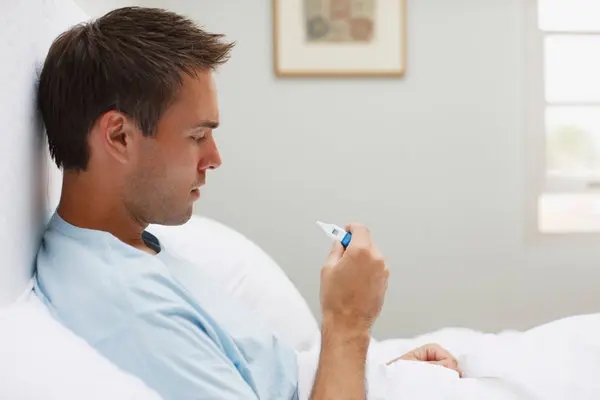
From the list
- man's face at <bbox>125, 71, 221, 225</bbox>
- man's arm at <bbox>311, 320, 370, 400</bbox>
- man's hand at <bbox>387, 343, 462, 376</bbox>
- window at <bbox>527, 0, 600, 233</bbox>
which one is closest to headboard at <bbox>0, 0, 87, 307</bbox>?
man's face at <bbox>125, 71, 221, 225</bbox>

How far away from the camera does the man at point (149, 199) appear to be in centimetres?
90

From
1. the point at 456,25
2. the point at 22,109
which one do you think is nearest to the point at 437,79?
the point at 456,25

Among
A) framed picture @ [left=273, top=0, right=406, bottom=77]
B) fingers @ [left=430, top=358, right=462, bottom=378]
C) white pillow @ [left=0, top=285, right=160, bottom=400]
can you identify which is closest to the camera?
white pillow @ [left=0, top=285, right=160, bottom=400]

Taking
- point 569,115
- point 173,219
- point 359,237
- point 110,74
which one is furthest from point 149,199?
point 569,115

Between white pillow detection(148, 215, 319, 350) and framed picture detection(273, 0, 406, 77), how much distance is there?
101 centimetres

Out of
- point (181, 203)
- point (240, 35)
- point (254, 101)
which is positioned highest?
point (240, 35)

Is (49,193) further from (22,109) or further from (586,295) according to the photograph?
(586,295)

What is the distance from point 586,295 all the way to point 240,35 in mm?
1549

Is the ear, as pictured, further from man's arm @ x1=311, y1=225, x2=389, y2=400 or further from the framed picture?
the framed picture

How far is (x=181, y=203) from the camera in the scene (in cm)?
104

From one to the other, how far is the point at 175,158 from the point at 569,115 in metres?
2.01

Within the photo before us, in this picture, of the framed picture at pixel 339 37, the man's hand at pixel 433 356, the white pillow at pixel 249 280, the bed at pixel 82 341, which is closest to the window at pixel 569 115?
the framed picture at pixel 339 37

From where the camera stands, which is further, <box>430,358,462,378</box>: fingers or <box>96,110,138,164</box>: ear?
<box>430,358,462,378</box>: fingers

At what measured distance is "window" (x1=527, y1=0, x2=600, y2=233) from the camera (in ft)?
8.54
